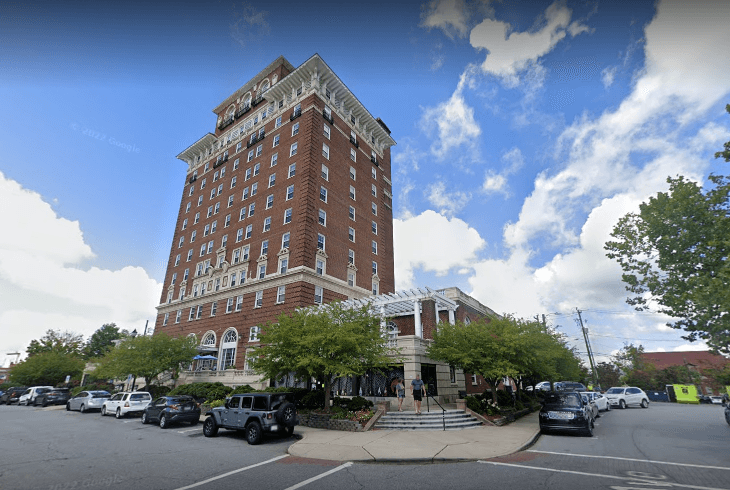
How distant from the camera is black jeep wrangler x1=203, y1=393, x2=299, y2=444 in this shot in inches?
556

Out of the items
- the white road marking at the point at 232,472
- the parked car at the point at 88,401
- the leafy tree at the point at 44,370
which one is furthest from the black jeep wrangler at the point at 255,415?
the leafy tree at the point at 44,370

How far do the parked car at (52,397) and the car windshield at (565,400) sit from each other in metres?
42.1

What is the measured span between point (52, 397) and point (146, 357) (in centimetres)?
1189

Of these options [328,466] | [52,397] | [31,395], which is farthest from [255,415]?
[31,395]

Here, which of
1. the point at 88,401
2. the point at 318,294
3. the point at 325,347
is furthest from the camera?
the point at 318,294

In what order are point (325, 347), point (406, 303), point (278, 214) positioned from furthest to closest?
point (278, 214) < point (406, 303) < point (325, 347)

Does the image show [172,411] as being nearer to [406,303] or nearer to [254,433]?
[254,433]

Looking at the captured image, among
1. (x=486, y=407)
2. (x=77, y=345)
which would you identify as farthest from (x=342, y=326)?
(x=77, y=345)

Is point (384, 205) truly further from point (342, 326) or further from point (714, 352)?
point (714, 352)

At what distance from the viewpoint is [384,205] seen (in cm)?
4834

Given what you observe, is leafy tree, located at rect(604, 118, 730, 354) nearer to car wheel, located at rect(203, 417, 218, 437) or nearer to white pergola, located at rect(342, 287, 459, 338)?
white pergola, located at rect(342, 287, 459, 338)

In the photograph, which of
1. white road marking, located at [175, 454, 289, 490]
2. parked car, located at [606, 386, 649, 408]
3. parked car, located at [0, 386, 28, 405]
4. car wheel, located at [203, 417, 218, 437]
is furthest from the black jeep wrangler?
parked car, located at [0, 386, 28, 405]

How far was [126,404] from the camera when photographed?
23.3m

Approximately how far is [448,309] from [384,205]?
72.1 feet
